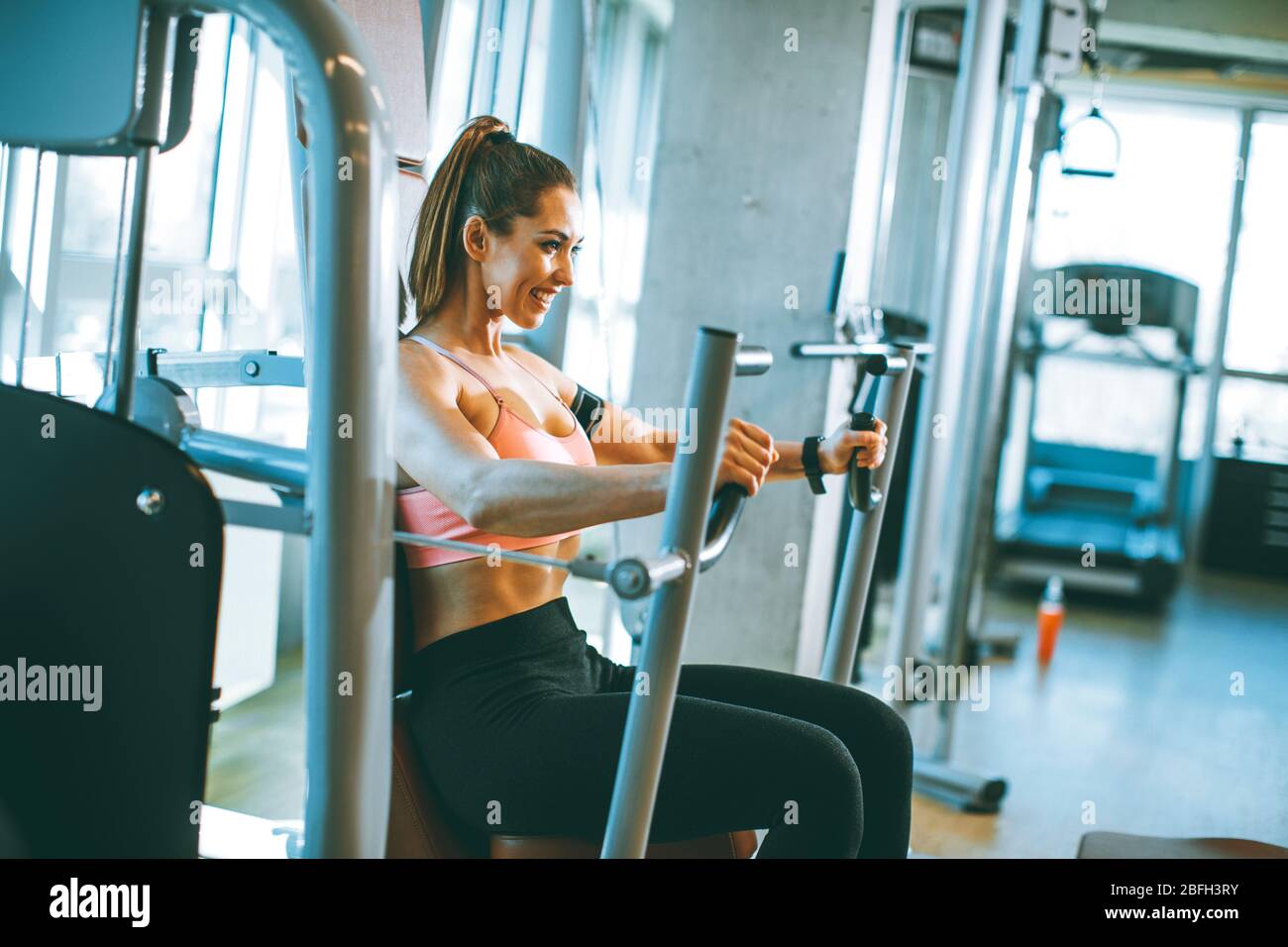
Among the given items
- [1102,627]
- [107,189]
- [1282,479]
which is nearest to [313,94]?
[107,189]

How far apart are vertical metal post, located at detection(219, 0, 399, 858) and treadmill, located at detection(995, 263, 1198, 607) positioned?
5.59 meters

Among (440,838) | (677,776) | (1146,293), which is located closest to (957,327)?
(677,776)

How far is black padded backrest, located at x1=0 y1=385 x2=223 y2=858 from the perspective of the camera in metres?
1.07

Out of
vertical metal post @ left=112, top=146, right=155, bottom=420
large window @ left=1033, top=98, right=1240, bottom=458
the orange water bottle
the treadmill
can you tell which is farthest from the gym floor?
large window @ left=1033, top=98, right=1240, bottom=458

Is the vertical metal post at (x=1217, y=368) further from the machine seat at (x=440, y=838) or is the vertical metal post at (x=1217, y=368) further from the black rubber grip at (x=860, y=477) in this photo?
the machine seat at (x=440, y=838)

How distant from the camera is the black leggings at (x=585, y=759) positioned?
4.05ft

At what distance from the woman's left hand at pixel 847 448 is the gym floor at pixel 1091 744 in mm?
1498

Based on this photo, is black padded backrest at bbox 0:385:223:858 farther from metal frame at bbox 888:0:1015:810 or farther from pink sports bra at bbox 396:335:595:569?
metal frame at bbox 888:0:1015:810

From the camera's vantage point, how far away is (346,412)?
0.96 m

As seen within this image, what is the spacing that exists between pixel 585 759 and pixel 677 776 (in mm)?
102

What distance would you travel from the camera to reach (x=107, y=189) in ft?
9.81
